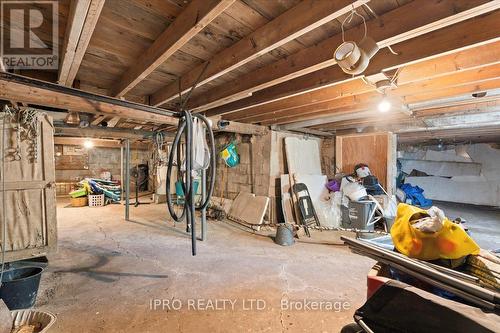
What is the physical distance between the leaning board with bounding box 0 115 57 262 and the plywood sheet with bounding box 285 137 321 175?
3.56 meters

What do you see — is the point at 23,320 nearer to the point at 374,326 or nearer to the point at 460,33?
the point at 374,326

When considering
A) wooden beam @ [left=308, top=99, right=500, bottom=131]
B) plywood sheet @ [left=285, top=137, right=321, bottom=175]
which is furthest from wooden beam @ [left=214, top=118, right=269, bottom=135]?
wooden beam @ [left=308, top=99, right=500, bottom=131]

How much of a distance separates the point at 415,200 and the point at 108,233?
6.57 metres

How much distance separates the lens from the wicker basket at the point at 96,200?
6195 mm

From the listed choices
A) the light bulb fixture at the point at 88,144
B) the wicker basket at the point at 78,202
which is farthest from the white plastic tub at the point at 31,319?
Answer: the light bulb fixture at the point at 88,144

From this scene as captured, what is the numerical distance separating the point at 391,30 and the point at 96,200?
7.19 metres

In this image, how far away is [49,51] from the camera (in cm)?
185

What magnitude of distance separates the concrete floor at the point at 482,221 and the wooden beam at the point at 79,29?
5.22m

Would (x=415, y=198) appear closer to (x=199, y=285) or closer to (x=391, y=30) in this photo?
(x=391, y=30)

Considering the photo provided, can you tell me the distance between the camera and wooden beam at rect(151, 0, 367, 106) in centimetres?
123

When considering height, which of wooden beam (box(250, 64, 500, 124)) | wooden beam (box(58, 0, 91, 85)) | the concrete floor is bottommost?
the concrete floor

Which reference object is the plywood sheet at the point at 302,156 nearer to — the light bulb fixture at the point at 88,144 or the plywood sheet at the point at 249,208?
the plywood sheet at the point at 249,208

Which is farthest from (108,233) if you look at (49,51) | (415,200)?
(415,200)

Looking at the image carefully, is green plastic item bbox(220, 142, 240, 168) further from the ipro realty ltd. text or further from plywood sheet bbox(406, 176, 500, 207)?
plywood sheet bbox(406, 176, 500, 207)
